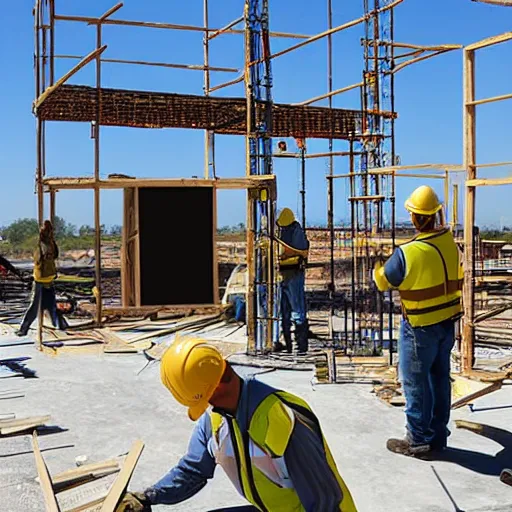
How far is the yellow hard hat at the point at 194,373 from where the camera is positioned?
2818 millimetres

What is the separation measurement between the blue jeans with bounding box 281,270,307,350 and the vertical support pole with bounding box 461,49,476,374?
250cm

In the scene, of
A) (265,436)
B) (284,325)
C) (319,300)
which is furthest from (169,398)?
(319,300)

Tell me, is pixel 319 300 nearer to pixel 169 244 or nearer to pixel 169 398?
pixel 169 244

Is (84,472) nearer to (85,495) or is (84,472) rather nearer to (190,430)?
(85,495)

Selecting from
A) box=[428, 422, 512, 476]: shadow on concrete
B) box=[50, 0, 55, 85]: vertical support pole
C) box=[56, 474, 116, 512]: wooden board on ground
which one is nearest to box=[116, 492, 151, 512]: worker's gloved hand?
box=[56, 474, 116, 512]: wooden board on ground

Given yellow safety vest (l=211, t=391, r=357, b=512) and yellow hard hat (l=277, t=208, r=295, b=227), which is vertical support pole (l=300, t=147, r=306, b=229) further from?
yellow safety vest (l=211, t=391, r=357, b=512)

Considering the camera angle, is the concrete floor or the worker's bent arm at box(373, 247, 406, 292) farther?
the worker's bent arm at box(373, 247, 406, 292)

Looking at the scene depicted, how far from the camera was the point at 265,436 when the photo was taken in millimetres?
2736

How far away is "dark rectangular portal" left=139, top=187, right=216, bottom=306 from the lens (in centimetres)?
1299

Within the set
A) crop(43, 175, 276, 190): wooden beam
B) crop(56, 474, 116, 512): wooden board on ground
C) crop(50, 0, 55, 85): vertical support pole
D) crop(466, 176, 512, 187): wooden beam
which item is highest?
crop(50, 0, 55, 85): vertical support pole

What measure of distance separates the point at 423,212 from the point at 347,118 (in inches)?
383

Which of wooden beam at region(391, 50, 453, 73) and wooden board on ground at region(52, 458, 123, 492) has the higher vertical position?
wooden beam at region(391, 50, 453, 73)

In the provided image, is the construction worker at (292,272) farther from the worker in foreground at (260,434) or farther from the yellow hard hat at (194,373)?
the yellow hard hat at (194,373)

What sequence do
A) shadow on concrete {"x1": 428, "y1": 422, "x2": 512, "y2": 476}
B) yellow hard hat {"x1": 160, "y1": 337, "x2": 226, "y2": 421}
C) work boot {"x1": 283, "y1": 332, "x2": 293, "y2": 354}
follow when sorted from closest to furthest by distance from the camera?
yellow hard hat {"x1": 160, "y1": 337, "x2": 226, "y2": 421}
shadow on concrete {"x1": 428, "y1": 422, "x2": 512, "y2": 476}
work boot {"x1": 283, "y1": 332, "x2": 293, "y2": 354}
